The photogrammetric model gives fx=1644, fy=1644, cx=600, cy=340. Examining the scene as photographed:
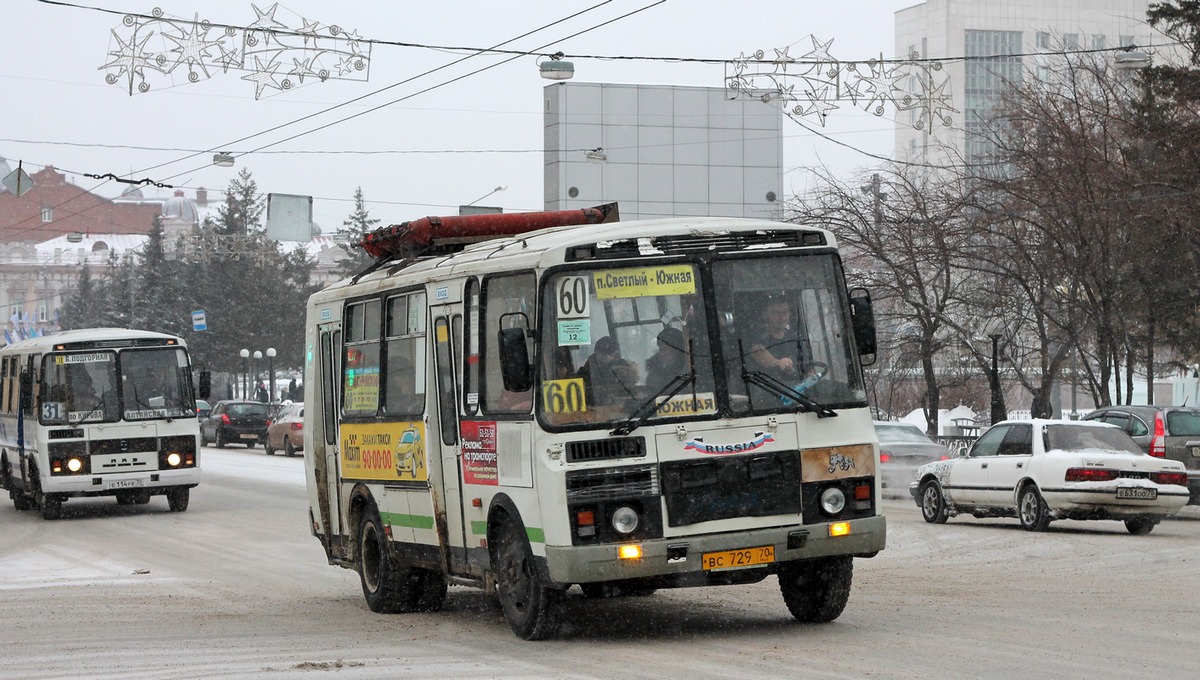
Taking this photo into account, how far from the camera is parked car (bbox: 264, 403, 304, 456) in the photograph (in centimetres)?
4847

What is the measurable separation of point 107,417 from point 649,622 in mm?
15849

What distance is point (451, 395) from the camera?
11.7 m

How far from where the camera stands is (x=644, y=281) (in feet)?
34.2

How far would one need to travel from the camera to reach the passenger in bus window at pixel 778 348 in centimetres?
1051

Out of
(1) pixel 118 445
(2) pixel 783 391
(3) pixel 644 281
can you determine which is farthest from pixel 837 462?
(1) pixel 118 445

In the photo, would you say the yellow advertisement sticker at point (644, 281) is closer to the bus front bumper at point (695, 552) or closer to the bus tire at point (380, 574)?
the bus front bumper at point (695, 552)

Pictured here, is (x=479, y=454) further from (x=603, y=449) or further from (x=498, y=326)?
(x=603, y=449)

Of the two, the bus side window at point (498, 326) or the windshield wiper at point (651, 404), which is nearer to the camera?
the windshield wiper at point (651, 404)

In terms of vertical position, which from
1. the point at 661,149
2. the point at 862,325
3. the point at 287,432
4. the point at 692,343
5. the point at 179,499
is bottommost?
the point at 179,499

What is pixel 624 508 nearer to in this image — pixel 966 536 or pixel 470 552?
pixel 470 552

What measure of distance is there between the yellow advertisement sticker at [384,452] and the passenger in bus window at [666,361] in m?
2.51

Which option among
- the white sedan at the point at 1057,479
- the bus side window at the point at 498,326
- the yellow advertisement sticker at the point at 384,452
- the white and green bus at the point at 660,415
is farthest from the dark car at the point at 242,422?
the bus side window at the point at 498,326

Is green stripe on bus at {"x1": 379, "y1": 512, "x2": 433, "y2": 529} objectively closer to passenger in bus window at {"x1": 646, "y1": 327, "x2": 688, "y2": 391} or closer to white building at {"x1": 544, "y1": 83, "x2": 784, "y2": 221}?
passenger in bus window at {"x1": 646, "y1": 327, "x2": 688, "y2": 391}

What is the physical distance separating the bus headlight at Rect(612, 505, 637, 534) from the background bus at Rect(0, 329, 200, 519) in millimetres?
17031
